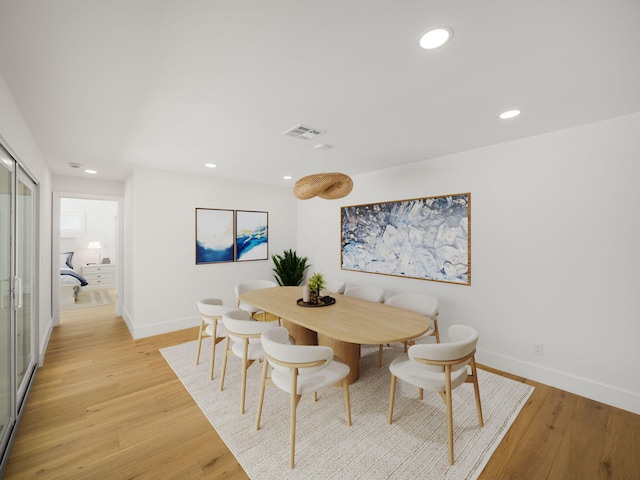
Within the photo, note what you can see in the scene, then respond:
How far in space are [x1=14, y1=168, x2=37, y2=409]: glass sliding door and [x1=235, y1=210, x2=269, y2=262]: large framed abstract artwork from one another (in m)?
2.54

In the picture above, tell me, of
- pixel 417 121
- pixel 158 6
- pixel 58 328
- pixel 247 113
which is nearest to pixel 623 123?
pixel 417 121

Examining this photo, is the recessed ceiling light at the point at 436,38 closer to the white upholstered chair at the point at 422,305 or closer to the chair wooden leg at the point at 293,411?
the chair wooden leg at the point at 293,411

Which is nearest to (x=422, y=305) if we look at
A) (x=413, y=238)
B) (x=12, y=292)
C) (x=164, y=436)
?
(x=413, y=238)

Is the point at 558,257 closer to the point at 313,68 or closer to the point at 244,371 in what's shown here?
the point at 313,68

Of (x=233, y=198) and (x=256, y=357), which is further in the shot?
(x=233, y=198)

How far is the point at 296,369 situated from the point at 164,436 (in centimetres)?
115

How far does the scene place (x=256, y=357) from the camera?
2396 mm

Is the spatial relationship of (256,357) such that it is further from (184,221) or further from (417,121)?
(184,221)

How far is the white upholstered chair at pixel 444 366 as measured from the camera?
179cm

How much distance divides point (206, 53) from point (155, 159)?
2.53 m

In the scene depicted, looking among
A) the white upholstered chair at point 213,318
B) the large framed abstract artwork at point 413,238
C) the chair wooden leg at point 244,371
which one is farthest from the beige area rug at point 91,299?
the large framed abstract artwork at point 413,238

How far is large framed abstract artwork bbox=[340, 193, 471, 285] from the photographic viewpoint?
327 cm

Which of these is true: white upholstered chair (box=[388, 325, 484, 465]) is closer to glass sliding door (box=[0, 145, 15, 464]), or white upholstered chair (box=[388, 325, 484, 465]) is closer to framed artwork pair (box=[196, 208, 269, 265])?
glass sliding door (box=[0, 145, 15, 464])

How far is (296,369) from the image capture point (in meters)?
1.84
